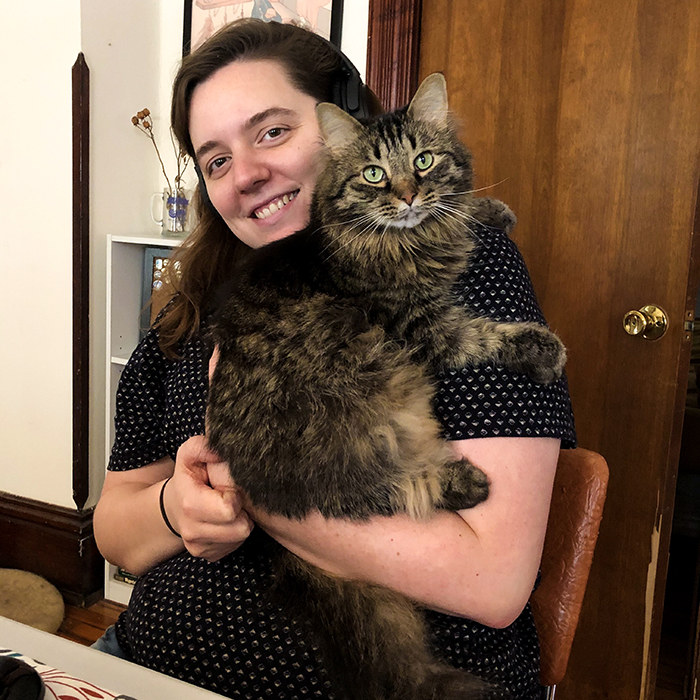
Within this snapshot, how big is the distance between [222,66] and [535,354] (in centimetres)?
88

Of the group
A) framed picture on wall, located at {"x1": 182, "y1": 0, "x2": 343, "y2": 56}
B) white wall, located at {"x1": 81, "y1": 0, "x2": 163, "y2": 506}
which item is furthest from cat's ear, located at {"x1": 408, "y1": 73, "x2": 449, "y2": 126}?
white wall, located at {"x1": 81, "y1": 0, "x2": 163, "y2": 506}

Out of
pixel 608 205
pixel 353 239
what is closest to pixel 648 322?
pixel 608 205

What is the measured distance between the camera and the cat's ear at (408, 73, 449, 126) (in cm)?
111

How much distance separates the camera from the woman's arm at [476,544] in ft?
2.72

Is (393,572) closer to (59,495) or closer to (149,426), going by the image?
(149,426)

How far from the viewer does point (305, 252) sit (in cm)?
112

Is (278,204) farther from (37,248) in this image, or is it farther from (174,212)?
(37,248)

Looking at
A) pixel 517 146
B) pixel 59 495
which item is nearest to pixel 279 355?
pixel 517 146

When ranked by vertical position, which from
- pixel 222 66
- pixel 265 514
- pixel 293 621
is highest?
pixel 222 66

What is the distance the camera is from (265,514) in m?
0.95

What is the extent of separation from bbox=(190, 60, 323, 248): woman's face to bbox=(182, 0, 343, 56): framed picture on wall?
96cm

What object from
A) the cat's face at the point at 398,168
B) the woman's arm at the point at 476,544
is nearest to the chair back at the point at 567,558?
the woman's arm at the point at 476,544

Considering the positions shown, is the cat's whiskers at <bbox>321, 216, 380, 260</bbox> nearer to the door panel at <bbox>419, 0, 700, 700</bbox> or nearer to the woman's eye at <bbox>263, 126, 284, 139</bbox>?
the woman's eye at <bbox>263, 126, 284, 139</bbox>

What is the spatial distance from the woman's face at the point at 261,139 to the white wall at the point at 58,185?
136 cm
